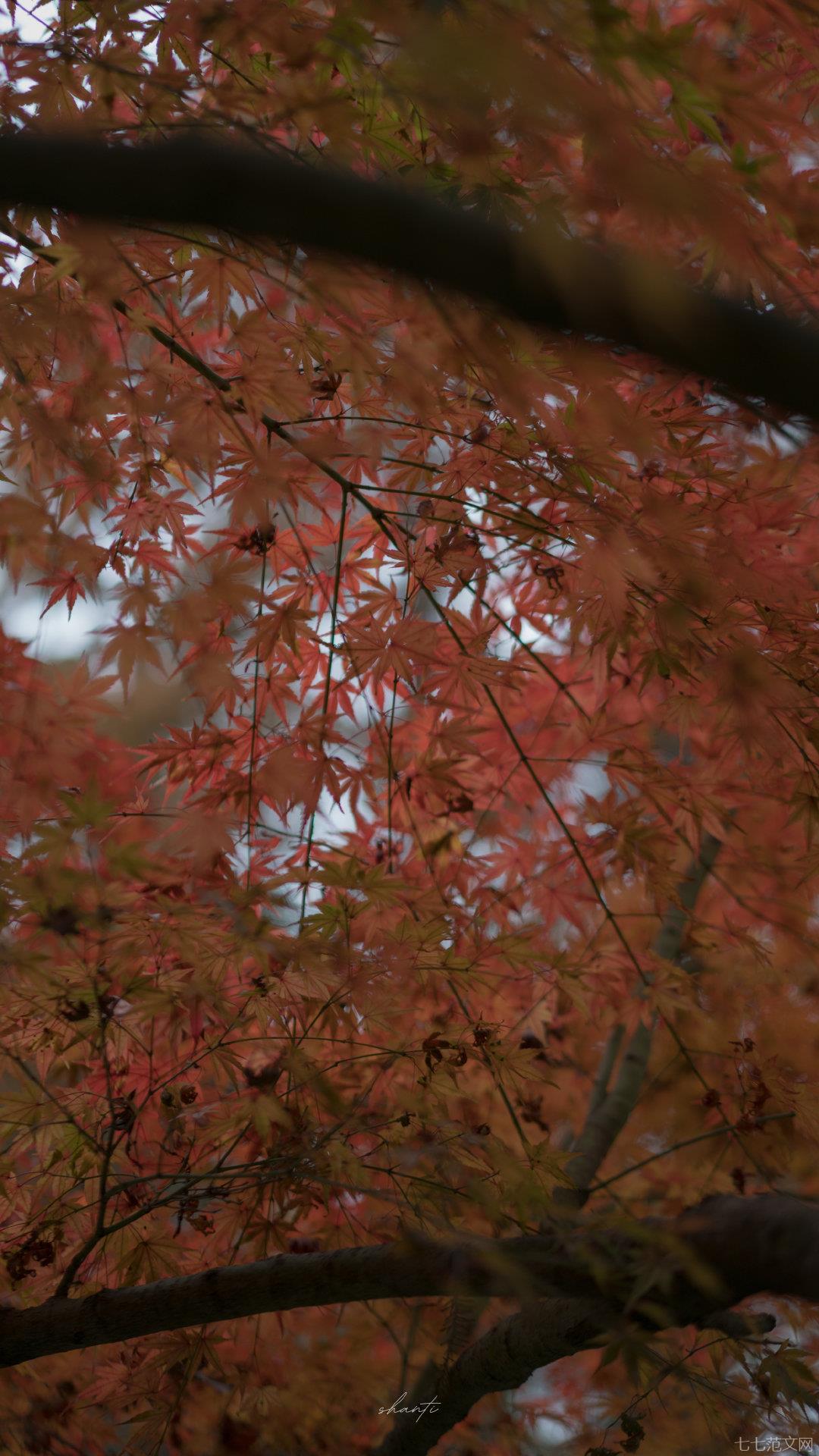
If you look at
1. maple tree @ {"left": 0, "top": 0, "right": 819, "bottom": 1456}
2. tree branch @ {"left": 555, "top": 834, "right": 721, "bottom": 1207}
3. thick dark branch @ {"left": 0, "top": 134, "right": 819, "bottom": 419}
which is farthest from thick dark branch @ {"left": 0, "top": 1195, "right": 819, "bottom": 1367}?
tree branch @ {"left": 555, "top": 834, "right": 721, "bottom": 1207}

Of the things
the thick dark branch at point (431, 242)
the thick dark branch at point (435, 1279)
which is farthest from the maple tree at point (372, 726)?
the thick dark branch at point (431, 242)

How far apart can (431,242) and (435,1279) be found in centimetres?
105

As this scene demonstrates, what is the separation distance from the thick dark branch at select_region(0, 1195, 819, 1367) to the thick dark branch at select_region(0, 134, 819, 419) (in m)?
0.69

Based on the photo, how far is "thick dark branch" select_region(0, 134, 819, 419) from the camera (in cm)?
58

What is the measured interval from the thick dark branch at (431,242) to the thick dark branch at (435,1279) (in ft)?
2.27

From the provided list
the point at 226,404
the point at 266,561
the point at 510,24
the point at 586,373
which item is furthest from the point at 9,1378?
the point at 510,24

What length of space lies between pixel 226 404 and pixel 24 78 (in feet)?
2.18

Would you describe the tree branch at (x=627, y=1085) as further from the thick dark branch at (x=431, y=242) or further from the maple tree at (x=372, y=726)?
the thick dark branch at (x=431, y=242)

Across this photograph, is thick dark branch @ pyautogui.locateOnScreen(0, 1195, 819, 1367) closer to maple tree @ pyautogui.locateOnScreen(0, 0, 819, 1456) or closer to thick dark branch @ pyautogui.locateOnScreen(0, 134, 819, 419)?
maple tree @ pyautogui.locateOnScreen(0, 0, 819, 1456)

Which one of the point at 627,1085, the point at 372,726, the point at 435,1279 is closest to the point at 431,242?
the point at 435,1279

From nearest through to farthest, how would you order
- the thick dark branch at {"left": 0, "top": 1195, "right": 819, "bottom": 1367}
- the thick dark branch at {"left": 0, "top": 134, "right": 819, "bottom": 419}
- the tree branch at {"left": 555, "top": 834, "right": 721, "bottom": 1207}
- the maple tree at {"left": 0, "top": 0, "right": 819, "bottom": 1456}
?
the thick dark branch at {"left": 0, "top": 134, "right": 819, "bottom": 419}, the thick dark branch at {"left": 0, "top": 1195, "right": 819, "bottom": 1367}, the maple tree at {"left": 0, "top": 0, "right": 819, "bottom": 1456}, the tree branch at {"left": 555, "top": 834, "right": 721, "bottom": 1207}

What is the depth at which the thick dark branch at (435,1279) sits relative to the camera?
0.84m

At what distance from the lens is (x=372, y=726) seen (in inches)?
79.0

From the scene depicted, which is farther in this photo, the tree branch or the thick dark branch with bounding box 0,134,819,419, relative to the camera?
the tree branch
